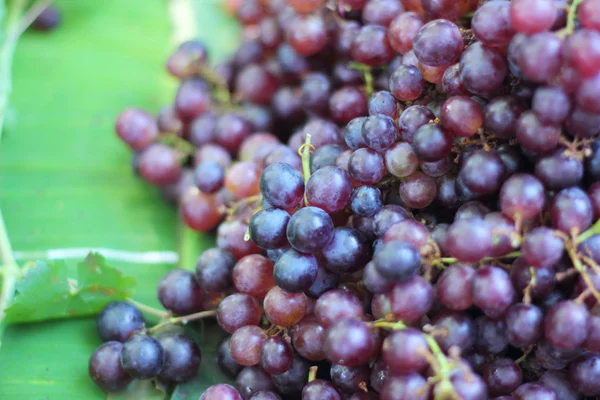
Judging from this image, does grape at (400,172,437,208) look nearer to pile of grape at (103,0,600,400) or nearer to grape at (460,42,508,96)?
pile of grape at (103,0,600,400)

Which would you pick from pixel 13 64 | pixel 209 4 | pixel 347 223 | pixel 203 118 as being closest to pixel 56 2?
pixel 13 64

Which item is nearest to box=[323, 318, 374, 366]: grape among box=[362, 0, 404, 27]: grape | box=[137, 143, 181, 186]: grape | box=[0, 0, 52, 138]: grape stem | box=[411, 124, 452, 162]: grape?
box=[411, 124, 452, 162]: grape

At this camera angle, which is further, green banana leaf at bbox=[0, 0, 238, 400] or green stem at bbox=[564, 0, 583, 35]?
green banana leaf at bbox=[0, 0, 238, 400]

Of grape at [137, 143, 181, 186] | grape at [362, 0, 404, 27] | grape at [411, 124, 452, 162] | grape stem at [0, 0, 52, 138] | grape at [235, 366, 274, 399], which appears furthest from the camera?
grape stem at [0, 0, 52, 138]

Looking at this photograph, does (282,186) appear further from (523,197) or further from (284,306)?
(523,197)

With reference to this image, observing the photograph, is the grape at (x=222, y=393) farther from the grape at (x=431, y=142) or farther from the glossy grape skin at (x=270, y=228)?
the grape at (x=431, y=142)

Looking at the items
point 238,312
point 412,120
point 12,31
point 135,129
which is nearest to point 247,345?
point 238,312

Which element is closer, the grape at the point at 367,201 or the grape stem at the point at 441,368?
the grape stem at the point at 441,368

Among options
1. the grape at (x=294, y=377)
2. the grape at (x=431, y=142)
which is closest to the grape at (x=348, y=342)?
the grape at (x=294, y=377)
